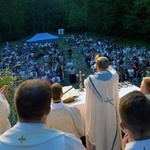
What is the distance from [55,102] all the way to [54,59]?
15586mm

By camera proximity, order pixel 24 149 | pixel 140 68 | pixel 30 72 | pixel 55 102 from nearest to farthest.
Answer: pixel 24 149, pixel 55 102, pixel 140 68, pixel 30 72

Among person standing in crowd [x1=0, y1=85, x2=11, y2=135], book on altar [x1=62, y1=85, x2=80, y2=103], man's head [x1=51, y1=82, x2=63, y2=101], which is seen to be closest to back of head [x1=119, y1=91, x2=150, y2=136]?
person standing in crowd [x1=0, y1=85, x2=11, y2=135]

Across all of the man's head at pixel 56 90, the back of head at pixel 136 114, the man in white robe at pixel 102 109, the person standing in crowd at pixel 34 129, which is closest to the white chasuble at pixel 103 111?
the man in white robe at pixel 102 109

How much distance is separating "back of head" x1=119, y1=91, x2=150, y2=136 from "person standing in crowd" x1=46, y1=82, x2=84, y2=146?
1.74 metres

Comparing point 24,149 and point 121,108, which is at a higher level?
point 121,108

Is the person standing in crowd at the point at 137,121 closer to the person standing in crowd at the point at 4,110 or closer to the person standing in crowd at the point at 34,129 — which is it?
the person standing in crowd at the point at 34,129

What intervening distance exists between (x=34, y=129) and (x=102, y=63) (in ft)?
8.29

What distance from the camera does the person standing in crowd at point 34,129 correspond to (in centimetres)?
156

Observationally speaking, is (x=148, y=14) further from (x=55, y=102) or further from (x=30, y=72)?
(x=55, y=102)

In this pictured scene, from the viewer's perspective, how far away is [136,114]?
174cm

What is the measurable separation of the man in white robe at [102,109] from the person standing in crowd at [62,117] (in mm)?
449

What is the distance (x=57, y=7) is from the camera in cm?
4316

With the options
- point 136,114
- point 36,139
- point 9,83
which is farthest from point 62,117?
point 36,139

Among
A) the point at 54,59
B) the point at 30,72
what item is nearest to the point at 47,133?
the point at 30,72
